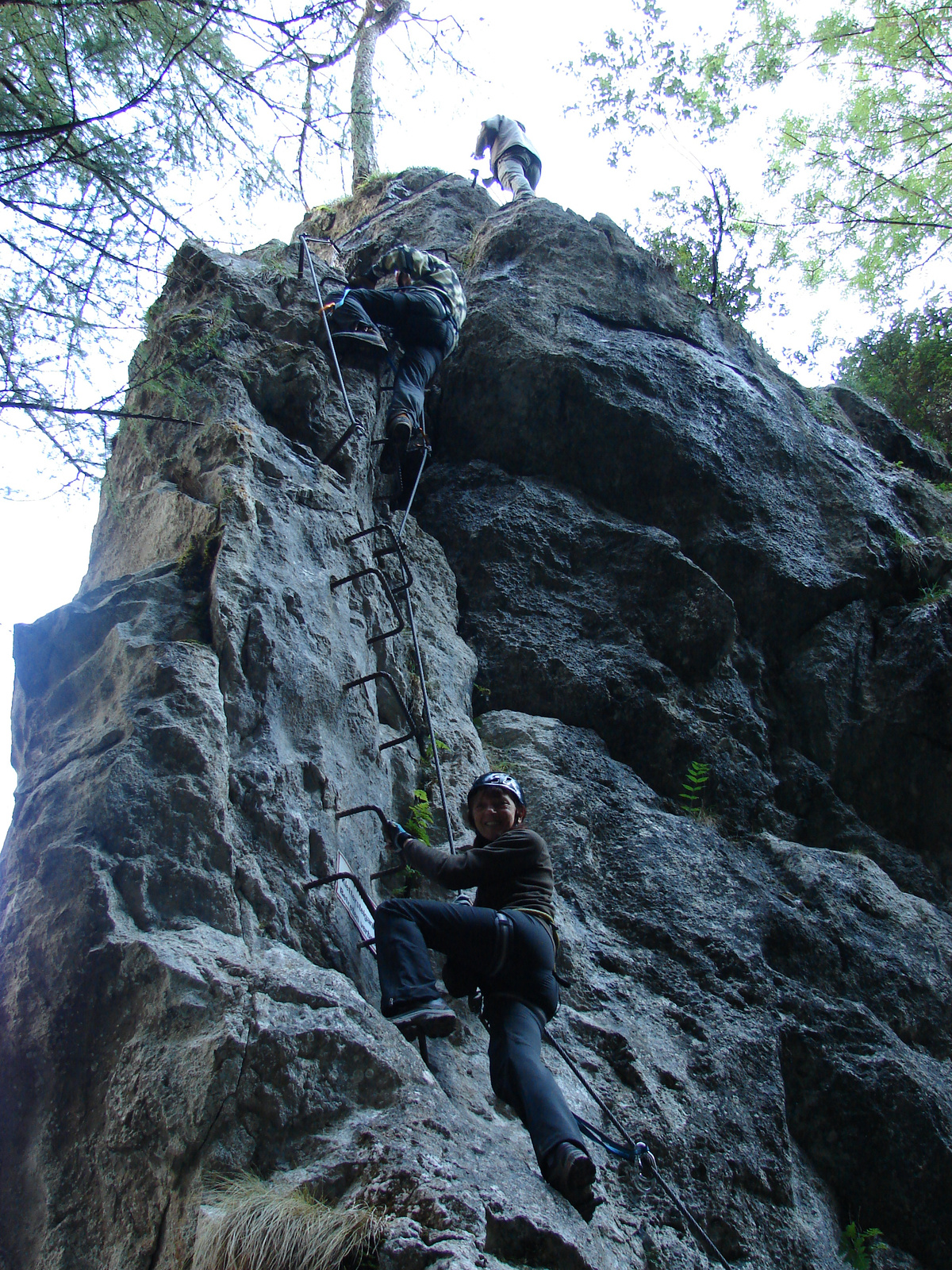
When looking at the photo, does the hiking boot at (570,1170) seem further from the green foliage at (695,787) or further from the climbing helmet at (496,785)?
the green foliage at (695,787)

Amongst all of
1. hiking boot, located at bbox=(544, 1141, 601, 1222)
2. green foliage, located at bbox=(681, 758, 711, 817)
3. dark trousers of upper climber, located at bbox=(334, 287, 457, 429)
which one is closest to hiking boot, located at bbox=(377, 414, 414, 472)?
dark trousers of upper climber, located at bbox=(334, 287, 457, 429)

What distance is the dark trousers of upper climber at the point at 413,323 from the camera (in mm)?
6870

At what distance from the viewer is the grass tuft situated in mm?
2395

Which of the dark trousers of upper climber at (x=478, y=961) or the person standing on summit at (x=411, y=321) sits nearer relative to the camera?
the dark trousers of upper climber at (x=478, y=961)

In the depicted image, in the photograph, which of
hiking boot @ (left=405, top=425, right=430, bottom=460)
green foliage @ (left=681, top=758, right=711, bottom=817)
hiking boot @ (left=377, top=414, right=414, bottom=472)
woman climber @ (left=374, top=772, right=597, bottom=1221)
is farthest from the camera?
hiking boot @ (left=405, top=425, right=430, bottom=460)

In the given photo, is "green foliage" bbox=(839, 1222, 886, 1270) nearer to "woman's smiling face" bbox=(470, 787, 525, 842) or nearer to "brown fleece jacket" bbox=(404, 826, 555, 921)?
"brown fleece jacket" bbox=(404, 826, 555, 921)

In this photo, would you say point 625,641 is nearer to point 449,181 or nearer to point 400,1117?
point 400,1117

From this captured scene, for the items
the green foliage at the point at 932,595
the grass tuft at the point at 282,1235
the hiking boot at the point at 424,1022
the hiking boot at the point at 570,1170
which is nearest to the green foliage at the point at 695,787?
the green foliage at the point at 932,595

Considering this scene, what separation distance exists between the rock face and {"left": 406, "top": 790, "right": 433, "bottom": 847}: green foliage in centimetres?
11

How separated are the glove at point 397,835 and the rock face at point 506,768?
20 centimetres

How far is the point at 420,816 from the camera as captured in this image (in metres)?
4.94

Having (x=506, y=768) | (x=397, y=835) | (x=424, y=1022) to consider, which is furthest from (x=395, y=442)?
(x=424, y=1022)

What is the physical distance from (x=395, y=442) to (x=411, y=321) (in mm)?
1063

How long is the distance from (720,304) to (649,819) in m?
7.39
